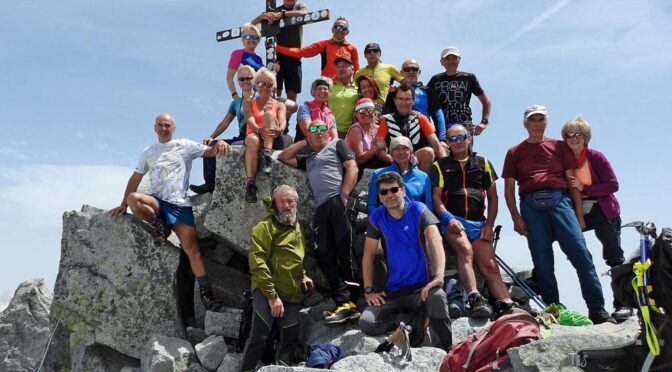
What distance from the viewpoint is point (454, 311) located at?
9969 millimetres

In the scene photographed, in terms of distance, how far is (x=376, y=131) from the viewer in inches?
480

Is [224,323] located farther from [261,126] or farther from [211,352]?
[261,126]

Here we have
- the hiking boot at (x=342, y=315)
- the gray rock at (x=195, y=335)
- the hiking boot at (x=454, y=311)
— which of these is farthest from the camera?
the gray rock at (x=195, y=335)

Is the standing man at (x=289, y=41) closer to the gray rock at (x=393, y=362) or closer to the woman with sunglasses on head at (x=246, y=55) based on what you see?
the woman with sunglasses on head at (x=246, y=55)

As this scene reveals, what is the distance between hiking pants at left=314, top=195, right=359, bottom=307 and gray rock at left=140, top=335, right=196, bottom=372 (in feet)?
8.44

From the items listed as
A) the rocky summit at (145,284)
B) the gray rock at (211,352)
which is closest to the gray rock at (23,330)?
the rocky summit at (145,284)

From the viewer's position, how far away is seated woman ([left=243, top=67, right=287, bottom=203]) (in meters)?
11.6

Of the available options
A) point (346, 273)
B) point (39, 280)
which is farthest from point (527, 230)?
point (39, 280)

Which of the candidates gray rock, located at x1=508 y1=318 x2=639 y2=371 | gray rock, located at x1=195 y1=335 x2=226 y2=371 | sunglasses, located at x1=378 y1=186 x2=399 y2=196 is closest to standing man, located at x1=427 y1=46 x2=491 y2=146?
sunglasses, located at x1=378 y1=186 x2=399 y2=196

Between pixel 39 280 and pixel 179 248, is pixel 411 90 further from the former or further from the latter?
pixel 39 280

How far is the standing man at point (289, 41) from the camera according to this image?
15.4m

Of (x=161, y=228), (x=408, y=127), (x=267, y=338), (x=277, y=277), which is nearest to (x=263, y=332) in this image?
(x=267, y=338)

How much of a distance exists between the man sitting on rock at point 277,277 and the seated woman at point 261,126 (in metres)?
1.66

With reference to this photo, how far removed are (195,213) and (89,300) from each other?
2460 millimetres
